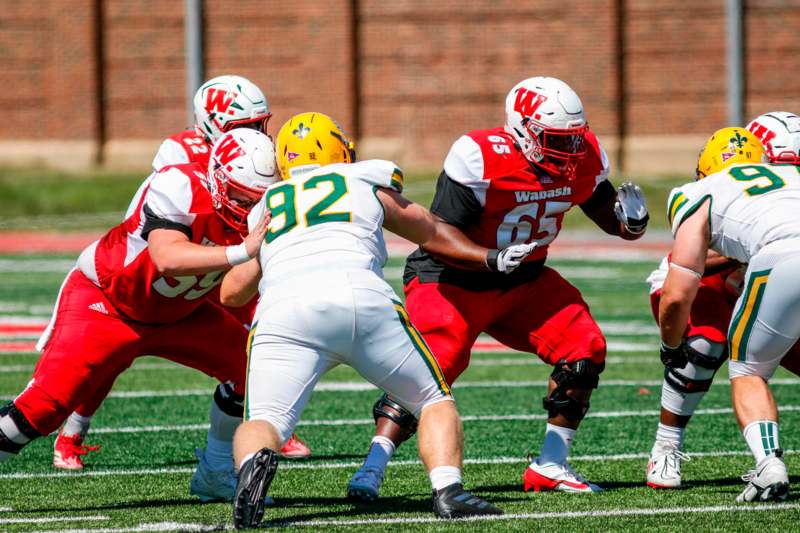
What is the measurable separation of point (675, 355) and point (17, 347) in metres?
6.63

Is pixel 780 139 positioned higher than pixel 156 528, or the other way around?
pixel 780 139

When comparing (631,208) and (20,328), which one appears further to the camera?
(20,328)

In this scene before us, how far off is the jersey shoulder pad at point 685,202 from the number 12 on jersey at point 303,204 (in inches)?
54.0

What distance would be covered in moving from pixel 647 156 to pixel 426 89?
471 cm

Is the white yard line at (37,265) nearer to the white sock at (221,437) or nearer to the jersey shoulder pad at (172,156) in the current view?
the jersey shoulder pad at (172,156)

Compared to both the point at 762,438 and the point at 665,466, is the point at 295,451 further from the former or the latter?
the point at 762,438

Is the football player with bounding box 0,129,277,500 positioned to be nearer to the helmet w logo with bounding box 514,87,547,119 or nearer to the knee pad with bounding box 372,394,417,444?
the knee pad with bounding box 372,394,417,444

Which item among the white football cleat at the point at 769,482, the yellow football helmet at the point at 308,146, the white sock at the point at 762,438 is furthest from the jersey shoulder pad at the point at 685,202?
the yellow football helmet at the point at 308,146

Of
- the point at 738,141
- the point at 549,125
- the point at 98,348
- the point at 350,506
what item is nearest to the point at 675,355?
the point at 738,141

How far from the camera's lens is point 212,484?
5.55m

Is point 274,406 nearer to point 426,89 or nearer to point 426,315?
point 426,315

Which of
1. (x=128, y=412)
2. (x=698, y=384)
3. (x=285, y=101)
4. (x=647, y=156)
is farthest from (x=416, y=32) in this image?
(x=698, y=384)

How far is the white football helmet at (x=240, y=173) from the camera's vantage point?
16.7ft

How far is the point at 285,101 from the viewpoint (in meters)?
27.8
